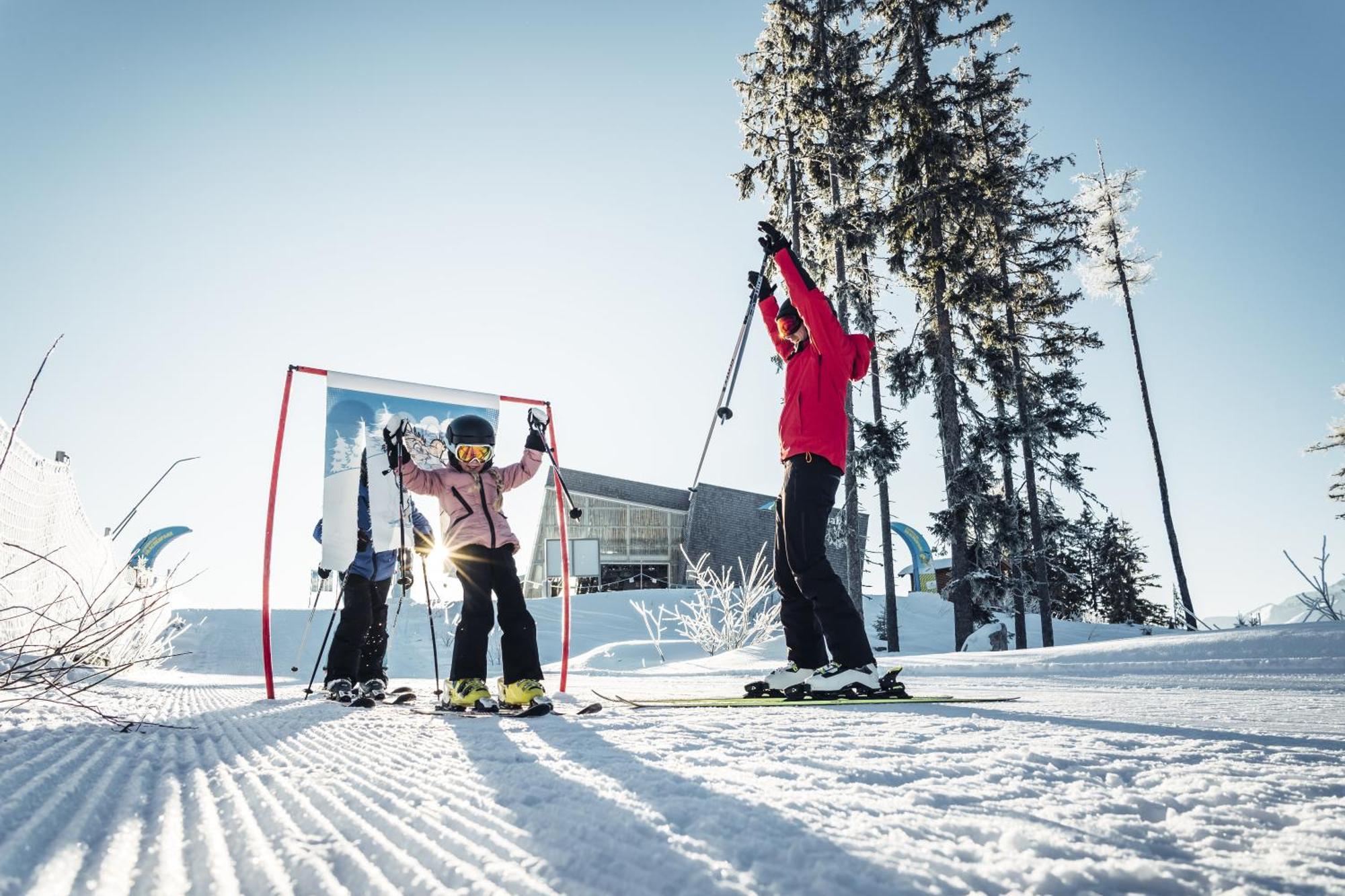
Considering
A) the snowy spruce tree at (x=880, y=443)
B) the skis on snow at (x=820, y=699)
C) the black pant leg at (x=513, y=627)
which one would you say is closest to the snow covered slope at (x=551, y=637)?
the snowy spruce tree at (x=880, y=443)

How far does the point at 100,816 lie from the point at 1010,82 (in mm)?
18659

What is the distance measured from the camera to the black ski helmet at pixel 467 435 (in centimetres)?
355

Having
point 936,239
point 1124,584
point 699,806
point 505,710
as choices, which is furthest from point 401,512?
point 1124,584

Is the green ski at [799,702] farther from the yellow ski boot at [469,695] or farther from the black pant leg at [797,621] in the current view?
the yellow ski boot at [469,695]

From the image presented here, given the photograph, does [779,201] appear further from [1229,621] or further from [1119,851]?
[1119,851]

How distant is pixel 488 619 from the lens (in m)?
3.23

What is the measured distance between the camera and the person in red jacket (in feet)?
10.1

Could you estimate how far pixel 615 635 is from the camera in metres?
16.1

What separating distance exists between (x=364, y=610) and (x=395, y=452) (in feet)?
4.91

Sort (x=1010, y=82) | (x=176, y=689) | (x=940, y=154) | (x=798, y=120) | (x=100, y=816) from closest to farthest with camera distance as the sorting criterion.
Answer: (x=100, y=816)
(x=176, y=689)
(x=940, y=154)
(x=798, y=120)
(x=1010, y=82)

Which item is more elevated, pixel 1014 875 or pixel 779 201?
pixel 779 201

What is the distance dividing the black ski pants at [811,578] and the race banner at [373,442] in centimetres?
242

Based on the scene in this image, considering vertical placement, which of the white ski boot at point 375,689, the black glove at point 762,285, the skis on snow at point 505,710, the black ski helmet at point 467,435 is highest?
the black glove at point 762,285

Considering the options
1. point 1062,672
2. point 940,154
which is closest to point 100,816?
point 1062,672
